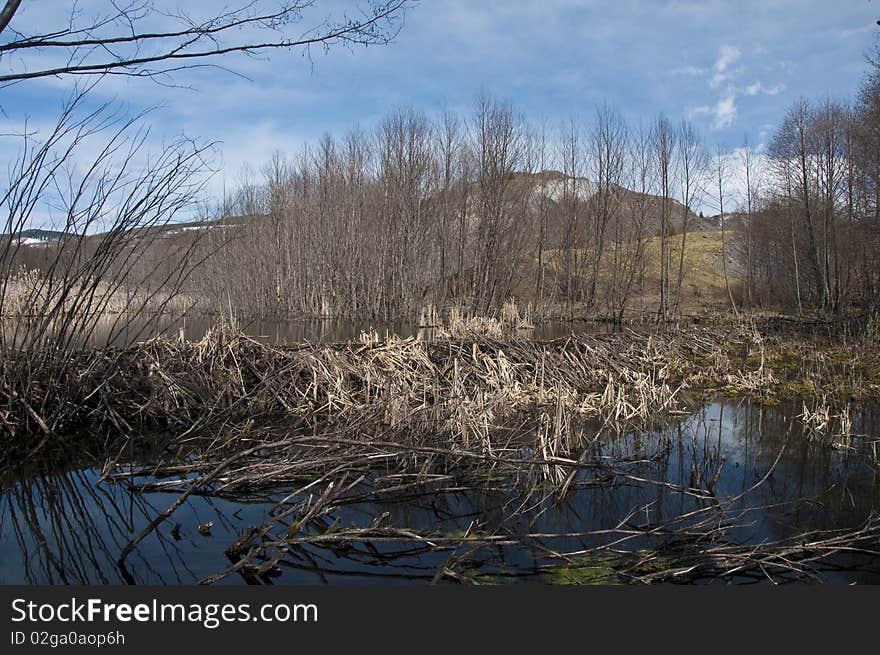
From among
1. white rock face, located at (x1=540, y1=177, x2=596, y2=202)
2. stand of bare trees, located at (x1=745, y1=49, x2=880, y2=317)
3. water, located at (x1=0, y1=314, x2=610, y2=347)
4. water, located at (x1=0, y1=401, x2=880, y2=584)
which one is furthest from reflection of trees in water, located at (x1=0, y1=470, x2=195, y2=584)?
white rock face, located at (x1=540, y1=177, x2=596, y2=202)

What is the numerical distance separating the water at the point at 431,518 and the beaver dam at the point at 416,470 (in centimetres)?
2

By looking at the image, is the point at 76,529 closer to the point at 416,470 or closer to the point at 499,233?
the point at 416,470

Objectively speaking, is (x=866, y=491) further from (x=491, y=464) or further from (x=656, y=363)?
(x=656, y=363)

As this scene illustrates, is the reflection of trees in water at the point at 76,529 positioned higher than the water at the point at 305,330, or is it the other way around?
the water at the point at 305,330

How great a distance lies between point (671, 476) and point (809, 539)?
1388 millimetres

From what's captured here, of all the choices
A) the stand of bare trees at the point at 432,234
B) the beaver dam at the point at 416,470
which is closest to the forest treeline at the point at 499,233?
the stand of bare trees at the point at 432,234

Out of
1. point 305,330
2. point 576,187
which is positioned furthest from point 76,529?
point 576,187

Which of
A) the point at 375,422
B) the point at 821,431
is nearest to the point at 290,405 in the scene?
the point at 375,422

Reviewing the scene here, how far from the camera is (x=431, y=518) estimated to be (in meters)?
3.96

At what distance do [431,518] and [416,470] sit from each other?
81 cm

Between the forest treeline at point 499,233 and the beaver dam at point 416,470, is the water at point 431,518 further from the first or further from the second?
the forest treeline at point 499,233

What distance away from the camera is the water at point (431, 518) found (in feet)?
10.5

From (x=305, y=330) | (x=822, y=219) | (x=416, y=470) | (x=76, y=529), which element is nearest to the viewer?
(x=76, y=529)

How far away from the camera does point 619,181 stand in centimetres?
2622
